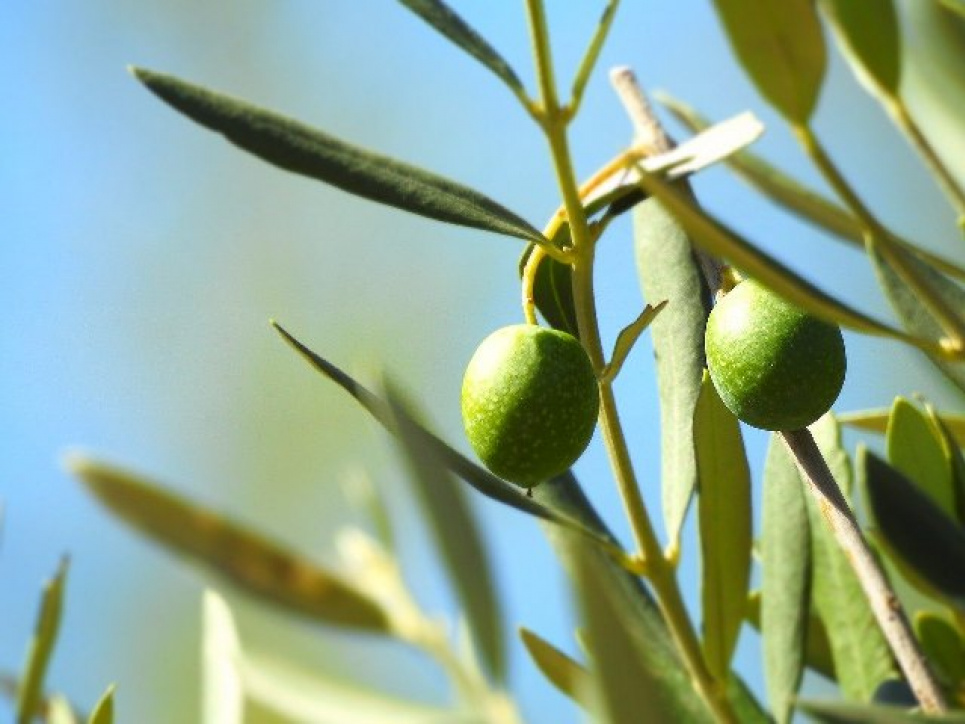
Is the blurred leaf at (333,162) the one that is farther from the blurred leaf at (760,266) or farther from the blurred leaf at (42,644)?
the blurred leaf at (42,644)

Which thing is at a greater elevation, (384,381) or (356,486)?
(356,486)

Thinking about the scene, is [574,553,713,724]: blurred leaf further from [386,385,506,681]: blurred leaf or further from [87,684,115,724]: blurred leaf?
[87,684,115,724]: blurred leaf

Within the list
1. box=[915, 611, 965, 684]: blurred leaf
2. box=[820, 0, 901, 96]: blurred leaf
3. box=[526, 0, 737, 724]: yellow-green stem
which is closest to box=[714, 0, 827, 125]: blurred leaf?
A: box=[820, 0, 901, 96]: blurred leaf

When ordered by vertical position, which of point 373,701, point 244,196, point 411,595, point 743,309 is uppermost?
point 244,196

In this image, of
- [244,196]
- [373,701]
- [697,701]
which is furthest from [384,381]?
[244,196]

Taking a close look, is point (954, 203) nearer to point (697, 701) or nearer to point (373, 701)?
point (697, 701)

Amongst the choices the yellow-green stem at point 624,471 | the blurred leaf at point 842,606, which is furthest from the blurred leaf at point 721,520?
the blurred leaf at point 842,606

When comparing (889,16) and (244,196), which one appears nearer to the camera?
(889,16)
